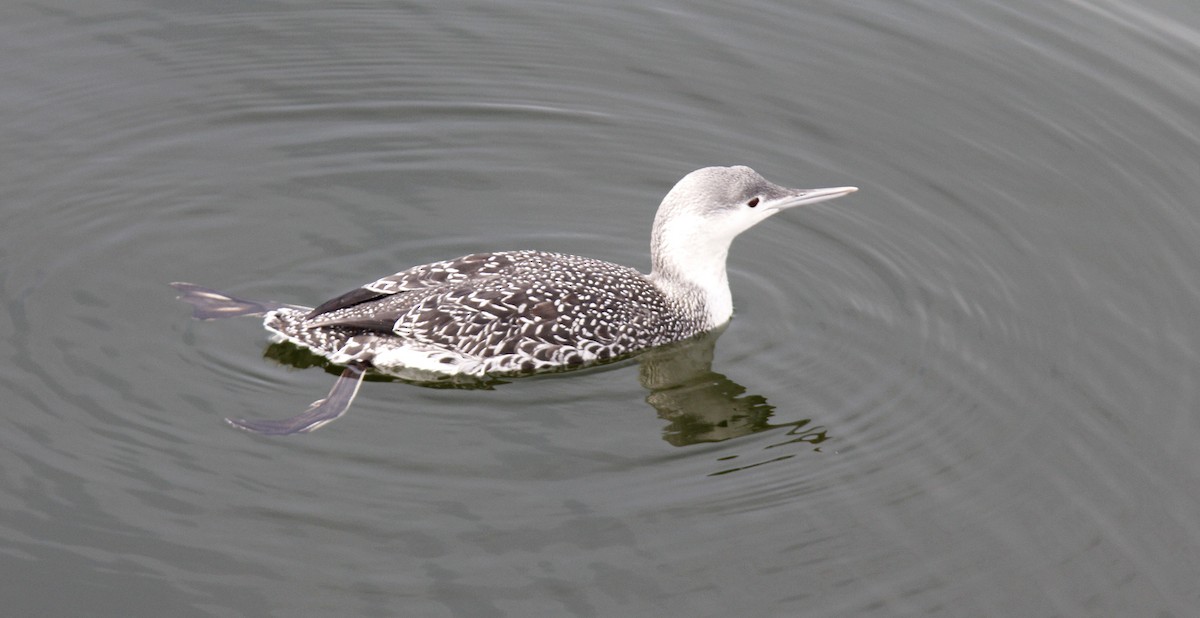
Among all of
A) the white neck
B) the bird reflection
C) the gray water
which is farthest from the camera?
the white neck

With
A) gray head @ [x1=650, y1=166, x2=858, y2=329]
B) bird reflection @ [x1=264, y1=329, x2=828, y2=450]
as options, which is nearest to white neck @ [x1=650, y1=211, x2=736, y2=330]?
gray head @ [x1=650, y1=166, x2=858, y2=329]

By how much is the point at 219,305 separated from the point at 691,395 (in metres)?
2.40

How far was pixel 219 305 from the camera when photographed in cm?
771

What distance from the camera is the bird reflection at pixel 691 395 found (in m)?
7.18

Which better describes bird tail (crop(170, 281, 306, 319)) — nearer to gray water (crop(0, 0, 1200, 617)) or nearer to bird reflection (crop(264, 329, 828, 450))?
gray water (crop(0, 0, 1200, 617))

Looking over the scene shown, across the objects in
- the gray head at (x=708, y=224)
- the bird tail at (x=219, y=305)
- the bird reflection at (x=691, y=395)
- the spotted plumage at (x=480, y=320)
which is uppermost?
the gray head at (x=708, y=224)

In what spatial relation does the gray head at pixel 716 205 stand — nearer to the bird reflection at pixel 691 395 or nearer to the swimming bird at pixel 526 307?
the swimming bird at pixel 526 307

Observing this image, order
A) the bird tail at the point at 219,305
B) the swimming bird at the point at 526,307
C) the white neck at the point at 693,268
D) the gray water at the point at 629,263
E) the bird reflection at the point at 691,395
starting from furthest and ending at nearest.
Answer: the white neck at the point at 693,268 → the bird tail at the point at 219,305 → the swimming bird at the point at 526,307 → the bird reflection at the point at 691,395 → the gray water at the point at 629,263

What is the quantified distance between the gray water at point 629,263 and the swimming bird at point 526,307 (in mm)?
150

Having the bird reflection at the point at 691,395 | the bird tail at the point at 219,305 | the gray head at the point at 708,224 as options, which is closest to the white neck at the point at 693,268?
the gray head at the point at 708,224

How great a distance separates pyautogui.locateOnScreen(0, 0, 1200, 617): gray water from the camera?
248 inches

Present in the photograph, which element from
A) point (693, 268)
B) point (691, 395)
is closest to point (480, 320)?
point (691, 395)

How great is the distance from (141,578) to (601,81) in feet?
16.6

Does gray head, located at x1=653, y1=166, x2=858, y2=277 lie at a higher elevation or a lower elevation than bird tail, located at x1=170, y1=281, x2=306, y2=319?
higher
